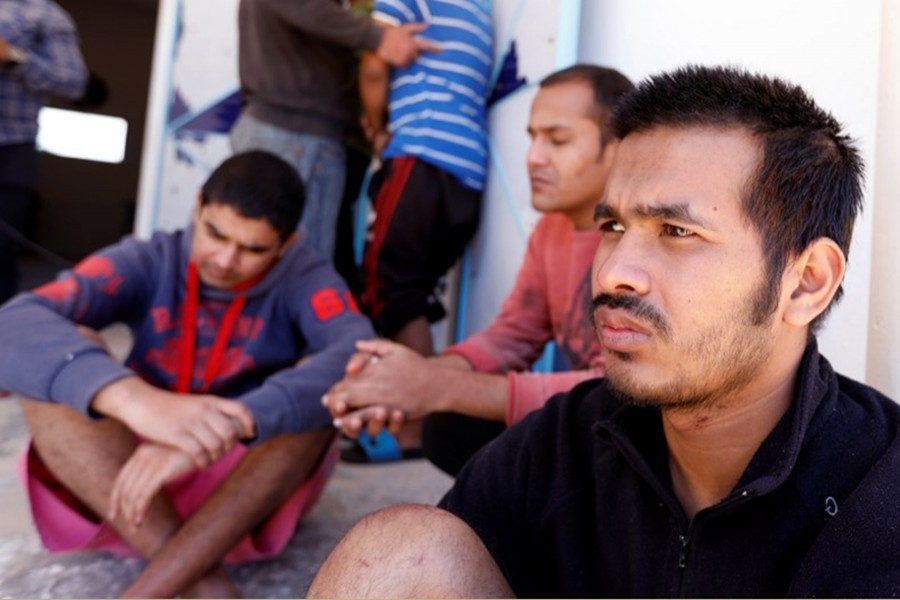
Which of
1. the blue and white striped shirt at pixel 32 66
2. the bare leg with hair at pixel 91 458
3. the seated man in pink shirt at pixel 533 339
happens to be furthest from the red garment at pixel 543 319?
the blue and white striped shirt at pixel 32 66

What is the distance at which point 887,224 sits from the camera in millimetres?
1335

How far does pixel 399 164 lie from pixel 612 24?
92cm

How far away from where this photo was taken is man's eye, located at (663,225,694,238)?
101 cm

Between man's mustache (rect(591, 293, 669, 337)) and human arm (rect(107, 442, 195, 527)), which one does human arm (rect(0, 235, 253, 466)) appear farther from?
man's mustache (rect(591, 293, 669, 337))

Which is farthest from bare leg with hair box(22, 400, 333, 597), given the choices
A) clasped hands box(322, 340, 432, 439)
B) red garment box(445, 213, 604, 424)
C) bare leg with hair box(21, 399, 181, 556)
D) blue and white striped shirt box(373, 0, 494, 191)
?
blue and white striped shirt box(373, 0, 494, 191)

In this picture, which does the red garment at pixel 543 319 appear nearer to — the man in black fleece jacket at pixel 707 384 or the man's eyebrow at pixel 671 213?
the man in black fleece jacket at pixel 707 384

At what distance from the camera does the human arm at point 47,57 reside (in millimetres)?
3020

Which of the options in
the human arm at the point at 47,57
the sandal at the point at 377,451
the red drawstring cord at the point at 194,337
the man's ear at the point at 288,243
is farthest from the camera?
the human arm at the point at 47,57

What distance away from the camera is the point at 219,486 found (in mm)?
1817

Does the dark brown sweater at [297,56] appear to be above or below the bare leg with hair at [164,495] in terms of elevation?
above

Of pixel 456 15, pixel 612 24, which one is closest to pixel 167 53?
pixel 456 15

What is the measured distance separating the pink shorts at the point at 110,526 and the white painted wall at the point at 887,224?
1.28 m

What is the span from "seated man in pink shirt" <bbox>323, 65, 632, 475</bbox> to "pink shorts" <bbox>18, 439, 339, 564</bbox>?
1.11 ft

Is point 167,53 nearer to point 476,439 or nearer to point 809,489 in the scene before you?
point 476,439
